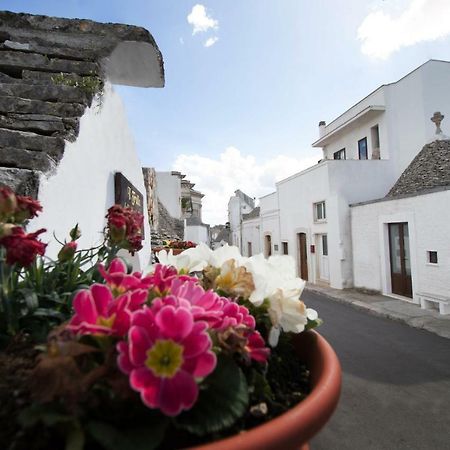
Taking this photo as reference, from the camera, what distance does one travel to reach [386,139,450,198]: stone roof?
9497 mm

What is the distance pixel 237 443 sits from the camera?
49cm

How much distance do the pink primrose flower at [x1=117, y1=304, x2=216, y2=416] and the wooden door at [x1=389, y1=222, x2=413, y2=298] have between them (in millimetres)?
10524

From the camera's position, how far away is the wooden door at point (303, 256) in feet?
48.6

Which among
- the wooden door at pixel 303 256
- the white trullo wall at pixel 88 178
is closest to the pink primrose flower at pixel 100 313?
the white trullo wall at pixel 88 178

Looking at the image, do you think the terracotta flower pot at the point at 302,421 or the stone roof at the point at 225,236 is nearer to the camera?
the terracotta flower pot at the point at 302,421

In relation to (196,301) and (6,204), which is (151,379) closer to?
(196,301)

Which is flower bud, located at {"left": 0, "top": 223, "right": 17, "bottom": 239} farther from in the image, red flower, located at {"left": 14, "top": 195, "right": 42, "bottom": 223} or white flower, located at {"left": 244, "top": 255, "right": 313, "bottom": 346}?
white flower, located at {"left": 244, "top": 255, "right": 313, "bottom": 346}

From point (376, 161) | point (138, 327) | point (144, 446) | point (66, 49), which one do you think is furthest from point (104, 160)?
point (376, 161)

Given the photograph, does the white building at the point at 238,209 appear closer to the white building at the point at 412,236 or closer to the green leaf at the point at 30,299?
the white building at the point at 412,236

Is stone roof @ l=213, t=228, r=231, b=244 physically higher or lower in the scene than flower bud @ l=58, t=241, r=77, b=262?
higher

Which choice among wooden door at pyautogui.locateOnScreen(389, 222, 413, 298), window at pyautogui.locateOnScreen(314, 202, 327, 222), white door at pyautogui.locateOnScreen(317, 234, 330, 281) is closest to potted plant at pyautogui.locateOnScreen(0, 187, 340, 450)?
wooden door at pyautogui.locateOnScreen(389, 222, 413, 298)

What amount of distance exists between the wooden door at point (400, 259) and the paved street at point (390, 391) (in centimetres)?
291

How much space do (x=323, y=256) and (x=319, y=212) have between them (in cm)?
187

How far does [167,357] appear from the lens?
21.0 inches
